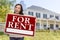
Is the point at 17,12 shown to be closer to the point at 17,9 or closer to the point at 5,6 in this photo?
the point at 17,9

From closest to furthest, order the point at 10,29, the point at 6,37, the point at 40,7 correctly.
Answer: the point at 10,29, the point at 6,37, the point at 40,7

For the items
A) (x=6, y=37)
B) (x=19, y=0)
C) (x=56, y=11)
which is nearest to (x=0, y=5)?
(x=19, y=0)

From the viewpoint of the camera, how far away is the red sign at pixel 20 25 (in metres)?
1.15

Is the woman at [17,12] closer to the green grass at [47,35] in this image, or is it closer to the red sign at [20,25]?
the red sign at [20,25]

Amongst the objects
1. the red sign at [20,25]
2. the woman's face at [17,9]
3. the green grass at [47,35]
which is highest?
Result: the woman's face at [17,9]

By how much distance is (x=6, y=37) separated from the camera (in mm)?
1298

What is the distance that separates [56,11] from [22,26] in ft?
1.39

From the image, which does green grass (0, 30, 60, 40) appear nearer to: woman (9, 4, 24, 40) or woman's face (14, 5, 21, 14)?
woman (9, 4, 24, 40)

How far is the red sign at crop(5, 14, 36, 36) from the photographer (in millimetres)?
1149

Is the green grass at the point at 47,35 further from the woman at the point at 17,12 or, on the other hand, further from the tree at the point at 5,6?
the tree at the point at 5,6

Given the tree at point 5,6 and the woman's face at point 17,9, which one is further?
the tree at point 5,6

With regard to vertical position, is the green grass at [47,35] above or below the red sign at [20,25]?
below

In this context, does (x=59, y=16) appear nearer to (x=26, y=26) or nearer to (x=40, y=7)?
(x=40, y=7)

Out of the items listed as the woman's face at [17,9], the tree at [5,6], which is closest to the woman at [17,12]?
the woman's face at [17,9]
